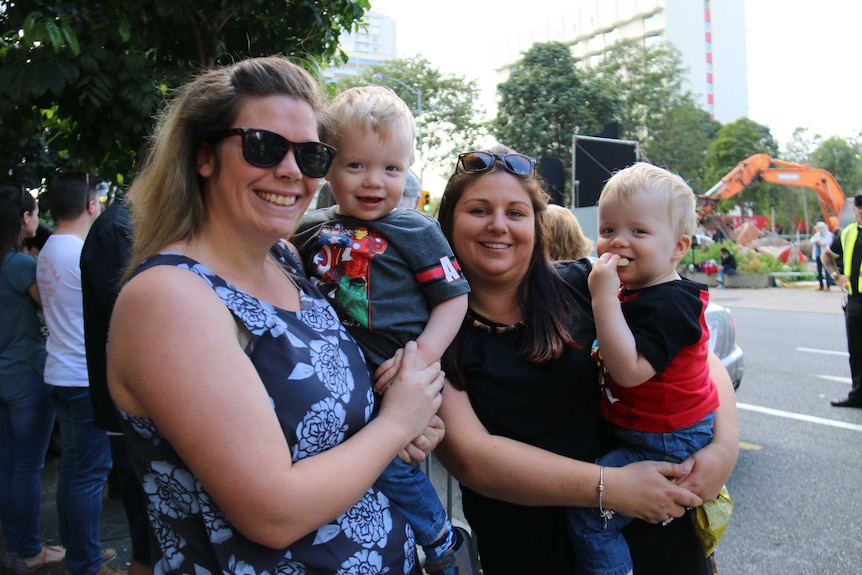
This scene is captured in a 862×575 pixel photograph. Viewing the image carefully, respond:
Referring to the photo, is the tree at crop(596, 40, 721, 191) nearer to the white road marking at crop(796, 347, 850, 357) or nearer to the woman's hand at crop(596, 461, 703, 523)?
the white road marking at crop(796, 347, 850, 357)

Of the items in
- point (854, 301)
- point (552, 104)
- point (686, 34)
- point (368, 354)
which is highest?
point (686, 34)

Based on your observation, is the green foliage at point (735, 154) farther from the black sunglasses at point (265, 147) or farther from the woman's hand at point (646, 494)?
the black sunglasses at point (265, 147)

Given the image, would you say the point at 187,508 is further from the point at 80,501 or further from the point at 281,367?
the point at 80,501

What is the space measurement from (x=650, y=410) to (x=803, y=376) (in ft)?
26.0

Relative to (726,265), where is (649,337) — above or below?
above

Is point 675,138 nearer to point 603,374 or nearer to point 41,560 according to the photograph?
point 41,560

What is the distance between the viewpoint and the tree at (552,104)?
29625 mm

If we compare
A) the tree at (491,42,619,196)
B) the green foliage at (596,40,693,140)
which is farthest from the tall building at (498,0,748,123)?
the tree at (491,42,619,196)

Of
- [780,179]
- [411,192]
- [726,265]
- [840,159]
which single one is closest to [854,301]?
[411,192]

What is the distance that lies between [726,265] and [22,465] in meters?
23.3

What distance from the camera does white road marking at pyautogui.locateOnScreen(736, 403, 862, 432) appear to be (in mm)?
6570

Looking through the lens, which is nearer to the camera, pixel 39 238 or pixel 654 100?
pixel 39 238

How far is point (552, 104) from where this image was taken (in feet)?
97.2

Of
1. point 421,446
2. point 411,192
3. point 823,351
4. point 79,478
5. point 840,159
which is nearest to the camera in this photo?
point 421,446
